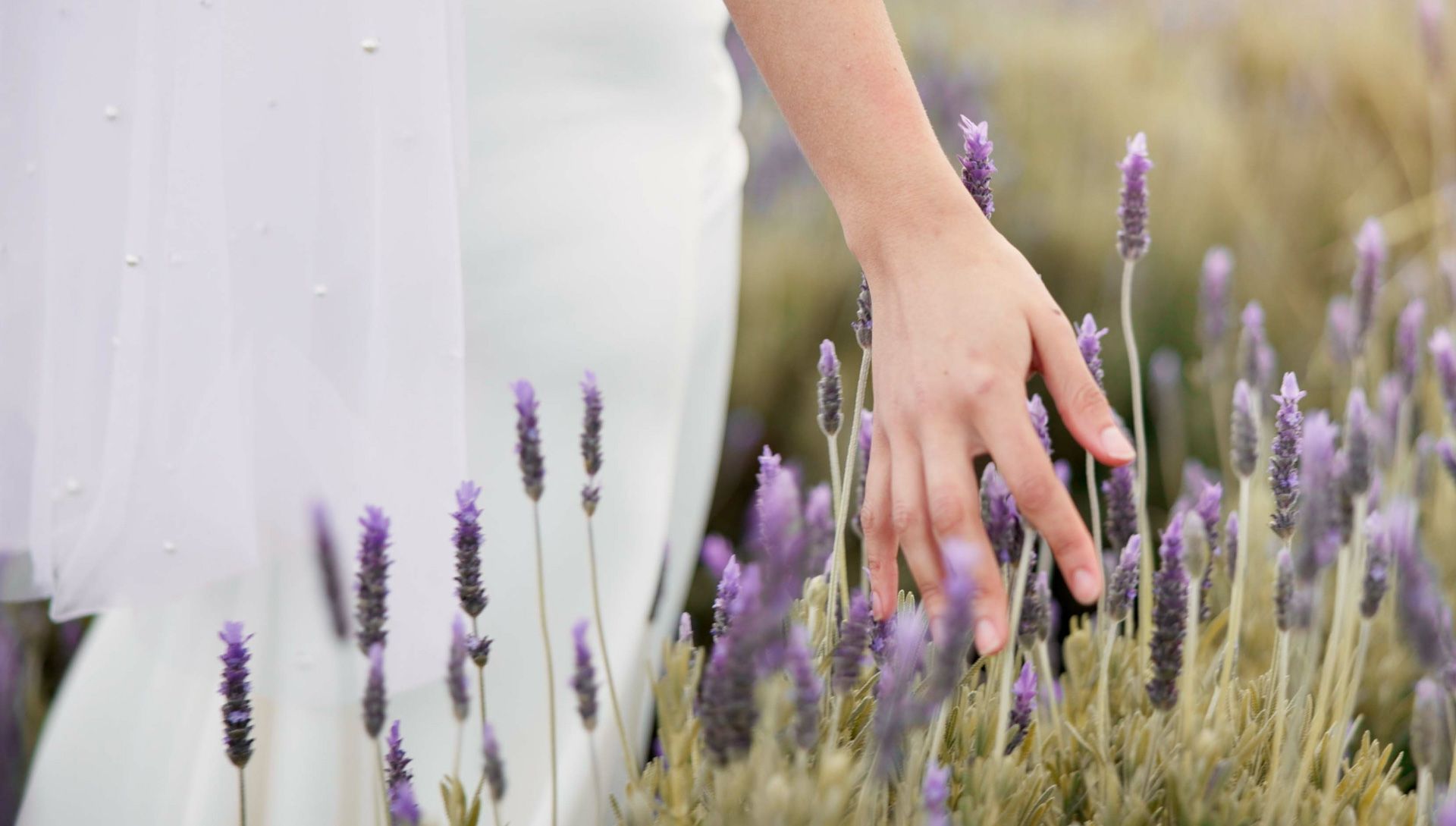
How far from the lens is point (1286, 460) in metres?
1.15

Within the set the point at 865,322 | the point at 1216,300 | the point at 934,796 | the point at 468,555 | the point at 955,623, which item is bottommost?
the point at 934,796

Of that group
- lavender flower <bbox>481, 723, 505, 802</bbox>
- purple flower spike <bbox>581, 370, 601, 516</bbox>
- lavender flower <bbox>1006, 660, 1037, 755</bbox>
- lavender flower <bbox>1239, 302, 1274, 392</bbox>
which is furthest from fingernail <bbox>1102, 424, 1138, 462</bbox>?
lavender flower <bbox>1239, 302, 1274, 392</bbox>

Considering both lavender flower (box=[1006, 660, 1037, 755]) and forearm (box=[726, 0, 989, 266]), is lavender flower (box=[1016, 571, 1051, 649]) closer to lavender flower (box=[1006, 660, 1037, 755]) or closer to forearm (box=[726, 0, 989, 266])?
lavender flower (box=[1006, 660, 1037, 755])

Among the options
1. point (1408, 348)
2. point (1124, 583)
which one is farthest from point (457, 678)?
point (1408, 348)

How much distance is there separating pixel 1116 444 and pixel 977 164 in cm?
29

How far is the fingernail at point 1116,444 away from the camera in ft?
3.48

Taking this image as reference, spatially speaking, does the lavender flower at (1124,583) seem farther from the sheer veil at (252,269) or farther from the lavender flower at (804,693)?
the sheer veil at (252,269)

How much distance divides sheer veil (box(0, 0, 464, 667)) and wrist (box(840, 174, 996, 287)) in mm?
417

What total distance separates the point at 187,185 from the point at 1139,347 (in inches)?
114

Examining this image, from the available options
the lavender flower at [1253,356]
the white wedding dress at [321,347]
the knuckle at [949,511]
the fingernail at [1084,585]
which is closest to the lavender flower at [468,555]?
the white wedding dress at [321,347]

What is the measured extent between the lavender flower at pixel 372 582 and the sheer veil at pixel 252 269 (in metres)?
0.23

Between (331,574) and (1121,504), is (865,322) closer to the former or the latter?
(1121,504)

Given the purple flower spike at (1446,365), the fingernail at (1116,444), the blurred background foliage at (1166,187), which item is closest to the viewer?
the fingernail at (1116,444)

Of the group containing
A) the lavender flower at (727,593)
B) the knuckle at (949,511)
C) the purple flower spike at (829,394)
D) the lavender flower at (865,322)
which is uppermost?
the lavender flower at (865,322)
